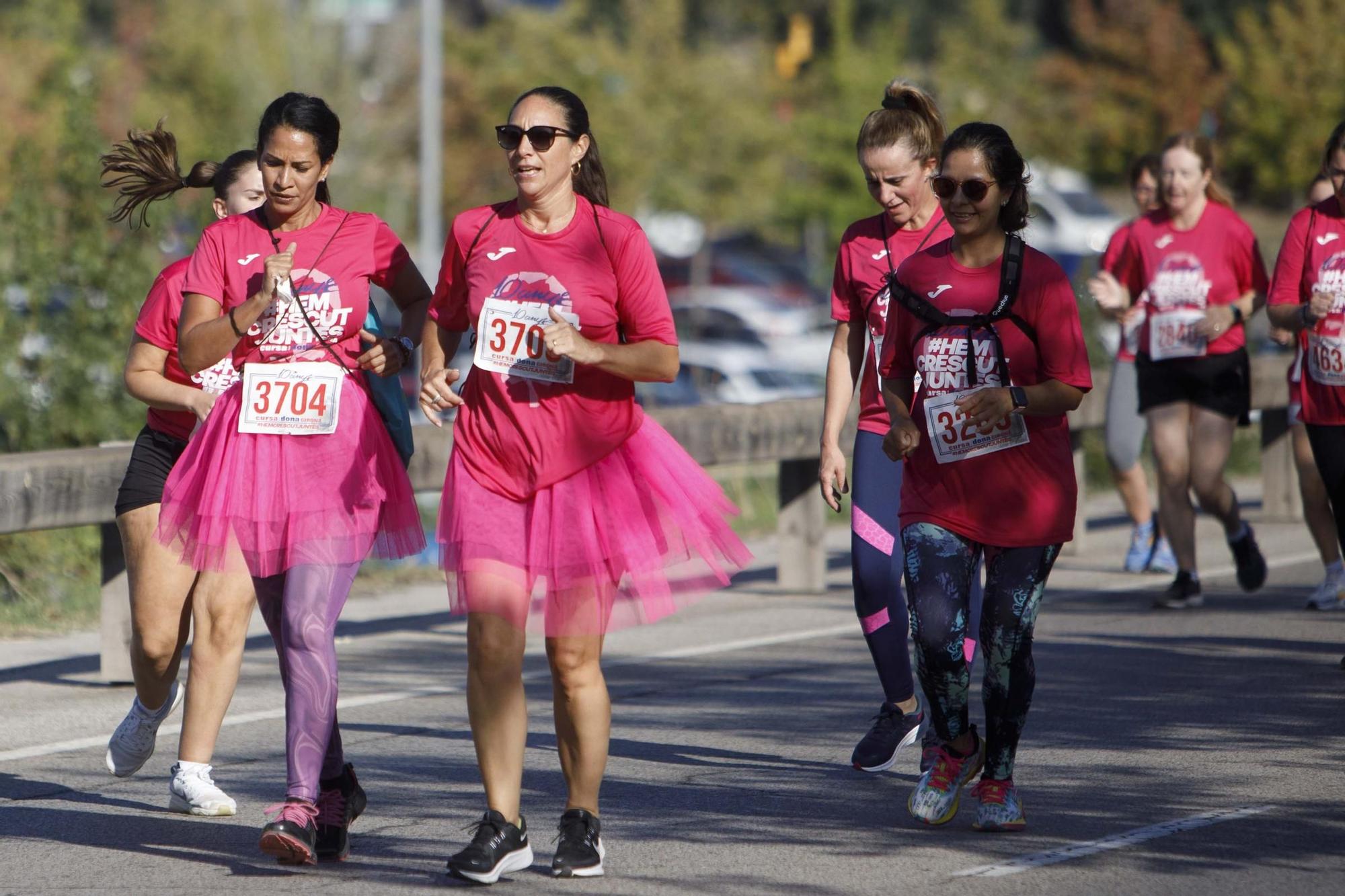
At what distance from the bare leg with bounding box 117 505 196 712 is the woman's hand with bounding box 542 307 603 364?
1.79 metres

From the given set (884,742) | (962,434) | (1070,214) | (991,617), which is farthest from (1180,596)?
(1070,214)

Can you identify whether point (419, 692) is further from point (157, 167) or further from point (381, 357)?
point (381, 357)

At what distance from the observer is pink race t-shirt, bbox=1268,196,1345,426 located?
8.01 m

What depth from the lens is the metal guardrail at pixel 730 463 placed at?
26.6ft

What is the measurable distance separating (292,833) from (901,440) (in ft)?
6.64

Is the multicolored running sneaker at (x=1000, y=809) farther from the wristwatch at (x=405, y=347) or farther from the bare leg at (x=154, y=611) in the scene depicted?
the bare leg at (x=154, y=611)

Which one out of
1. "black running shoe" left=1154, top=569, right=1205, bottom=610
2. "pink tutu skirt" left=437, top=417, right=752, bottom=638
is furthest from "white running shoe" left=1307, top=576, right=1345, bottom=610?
"pink tutu skirt" left=437, top=417, right=752, bottom=638

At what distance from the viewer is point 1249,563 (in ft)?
33.5

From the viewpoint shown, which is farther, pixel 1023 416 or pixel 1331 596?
pixel 1331 596

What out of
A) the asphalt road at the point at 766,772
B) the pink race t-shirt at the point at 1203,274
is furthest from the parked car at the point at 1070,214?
the asphalt road at the point at 766,772

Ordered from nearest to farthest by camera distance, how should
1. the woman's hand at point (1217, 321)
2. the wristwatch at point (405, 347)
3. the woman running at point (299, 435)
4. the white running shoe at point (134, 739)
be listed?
the woman running at point (299, 435) < the wristwatch at point (405, 347) < the white running shoe at point (134, 739) < the woman's hand at point (1217, 321)

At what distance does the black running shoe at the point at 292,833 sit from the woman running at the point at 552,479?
1.38ft

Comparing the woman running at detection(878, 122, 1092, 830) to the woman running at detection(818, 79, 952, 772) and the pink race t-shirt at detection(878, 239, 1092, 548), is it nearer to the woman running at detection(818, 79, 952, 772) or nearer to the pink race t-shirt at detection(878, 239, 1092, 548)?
the pink race t-shirt at detection(878, 239, 1092, 548)

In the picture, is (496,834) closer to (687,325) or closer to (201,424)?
(201,424)
